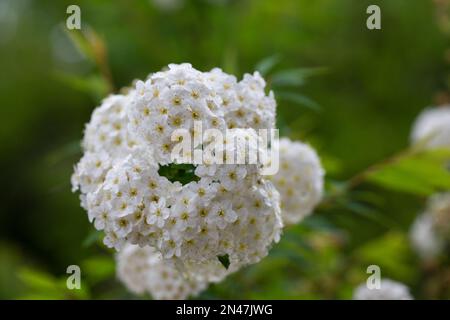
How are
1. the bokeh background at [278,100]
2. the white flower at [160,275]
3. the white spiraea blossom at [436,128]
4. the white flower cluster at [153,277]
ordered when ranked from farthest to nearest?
the white spiraea blossom at [436,128]
the bokeh background at [278,100]
the white flower cluster at [153,277]
the white flower at [160,275]

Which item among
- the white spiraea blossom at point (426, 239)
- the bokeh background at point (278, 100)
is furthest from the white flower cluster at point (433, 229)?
the bokeh background at point (278, 100)

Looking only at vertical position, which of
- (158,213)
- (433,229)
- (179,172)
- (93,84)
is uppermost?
(93,84)

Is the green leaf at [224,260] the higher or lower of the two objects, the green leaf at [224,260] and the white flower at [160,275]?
the lower

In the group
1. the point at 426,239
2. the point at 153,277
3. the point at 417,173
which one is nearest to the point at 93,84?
the point at 153,277

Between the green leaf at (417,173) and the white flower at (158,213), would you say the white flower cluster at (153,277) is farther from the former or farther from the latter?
the green leaf at (417,173)

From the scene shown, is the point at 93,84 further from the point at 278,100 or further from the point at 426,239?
the point at 426,239
